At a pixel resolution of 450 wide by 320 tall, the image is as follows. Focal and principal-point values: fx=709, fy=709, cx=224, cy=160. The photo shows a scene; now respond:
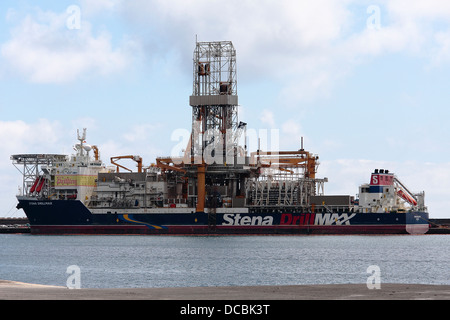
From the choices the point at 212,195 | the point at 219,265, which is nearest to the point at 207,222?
the point at 212,195

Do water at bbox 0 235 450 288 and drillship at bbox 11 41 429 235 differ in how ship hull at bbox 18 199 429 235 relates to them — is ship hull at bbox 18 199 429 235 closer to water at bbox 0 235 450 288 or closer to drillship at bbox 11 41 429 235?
drillship at bbox 11 41 429 235

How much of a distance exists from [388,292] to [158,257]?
3324 cm

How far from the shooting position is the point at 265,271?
37.8 meters

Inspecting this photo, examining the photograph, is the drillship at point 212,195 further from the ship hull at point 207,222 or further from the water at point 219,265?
the water at point 219,265

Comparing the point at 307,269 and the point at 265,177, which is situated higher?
the point at 265,177

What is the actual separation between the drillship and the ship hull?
111mm

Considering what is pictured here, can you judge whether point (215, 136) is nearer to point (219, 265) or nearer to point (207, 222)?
point (207, 222)

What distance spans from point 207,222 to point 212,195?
12.2 feet

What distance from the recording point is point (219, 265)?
4181 cm

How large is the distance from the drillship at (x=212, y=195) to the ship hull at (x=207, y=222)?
11 cm
